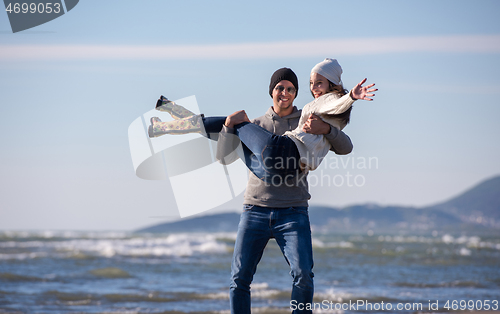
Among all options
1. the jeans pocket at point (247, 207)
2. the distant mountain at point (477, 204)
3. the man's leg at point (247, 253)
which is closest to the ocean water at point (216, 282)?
the man's leg at point (247, 253)

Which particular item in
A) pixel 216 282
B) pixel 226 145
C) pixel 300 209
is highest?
pixel 226 145

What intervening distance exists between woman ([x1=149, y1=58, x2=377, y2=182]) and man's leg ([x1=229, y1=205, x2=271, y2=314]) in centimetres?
27

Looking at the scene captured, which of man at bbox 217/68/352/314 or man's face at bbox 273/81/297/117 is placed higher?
man's face at bbox 273/81/297/117

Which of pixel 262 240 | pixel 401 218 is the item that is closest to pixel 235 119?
pixel 262 240

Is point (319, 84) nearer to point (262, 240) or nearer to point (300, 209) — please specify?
point (300, 209)

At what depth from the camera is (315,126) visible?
9.60 feet

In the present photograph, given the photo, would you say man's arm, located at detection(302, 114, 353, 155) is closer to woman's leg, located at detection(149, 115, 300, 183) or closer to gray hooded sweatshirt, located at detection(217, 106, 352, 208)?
gray hooded sweatshirt, located at detection(217, 106, 352, 208)

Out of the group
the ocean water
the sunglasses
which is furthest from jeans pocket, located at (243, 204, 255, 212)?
the ocean water

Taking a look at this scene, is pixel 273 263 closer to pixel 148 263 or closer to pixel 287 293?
pixel 148 263

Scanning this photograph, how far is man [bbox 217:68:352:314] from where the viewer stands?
287cm

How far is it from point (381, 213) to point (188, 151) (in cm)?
9028

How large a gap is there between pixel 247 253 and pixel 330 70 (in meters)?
1.37

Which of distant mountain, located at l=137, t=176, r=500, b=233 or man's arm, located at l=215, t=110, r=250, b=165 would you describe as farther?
distant mountain, located at l=137, t=176, r=500, b=233

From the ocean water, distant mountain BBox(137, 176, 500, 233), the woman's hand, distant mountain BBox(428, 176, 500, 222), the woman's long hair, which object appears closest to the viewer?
the woman's hand
